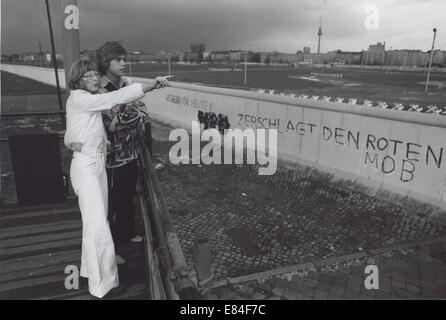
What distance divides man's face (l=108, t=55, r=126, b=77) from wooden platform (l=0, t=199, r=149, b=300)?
74.4 inches

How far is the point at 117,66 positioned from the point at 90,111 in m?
0.75

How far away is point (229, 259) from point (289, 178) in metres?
3.48

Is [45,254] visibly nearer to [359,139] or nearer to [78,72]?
[78,72]

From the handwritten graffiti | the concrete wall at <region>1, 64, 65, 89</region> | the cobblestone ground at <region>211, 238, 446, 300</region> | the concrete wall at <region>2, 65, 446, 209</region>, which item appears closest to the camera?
the cobblestone ground at <region>211, 238, 446, 300</region>

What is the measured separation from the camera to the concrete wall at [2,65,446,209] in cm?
586

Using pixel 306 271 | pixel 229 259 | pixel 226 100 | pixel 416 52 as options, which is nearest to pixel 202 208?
pixel 229 259

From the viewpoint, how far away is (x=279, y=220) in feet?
19.4

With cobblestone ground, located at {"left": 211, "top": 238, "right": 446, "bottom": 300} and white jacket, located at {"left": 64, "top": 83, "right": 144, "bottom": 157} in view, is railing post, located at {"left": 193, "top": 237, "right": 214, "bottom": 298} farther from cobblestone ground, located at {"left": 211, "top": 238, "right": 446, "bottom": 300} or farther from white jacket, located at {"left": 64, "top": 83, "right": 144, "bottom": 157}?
cobblestone ground, located at {"left": 211, "top": 238, "right": 446, "bottom": 300}

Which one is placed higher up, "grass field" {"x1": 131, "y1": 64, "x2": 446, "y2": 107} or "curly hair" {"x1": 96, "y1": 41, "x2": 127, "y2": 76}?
"curly hair" {"x1": 96, "y1": 41, "x2": 127, "y2": 76}

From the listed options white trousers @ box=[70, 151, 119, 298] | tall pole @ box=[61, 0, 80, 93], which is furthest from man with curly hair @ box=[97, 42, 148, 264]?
tall pole @ box=[61, 0, 80, 93]

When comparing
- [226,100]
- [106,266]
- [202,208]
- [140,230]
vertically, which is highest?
[226,100]

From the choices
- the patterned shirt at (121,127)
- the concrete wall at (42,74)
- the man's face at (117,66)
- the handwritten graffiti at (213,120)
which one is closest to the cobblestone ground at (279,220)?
the patterned shirt at (121,127)

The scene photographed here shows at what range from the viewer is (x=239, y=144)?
9.91 m

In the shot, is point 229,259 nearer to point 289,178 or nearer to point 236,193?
point 236,193
